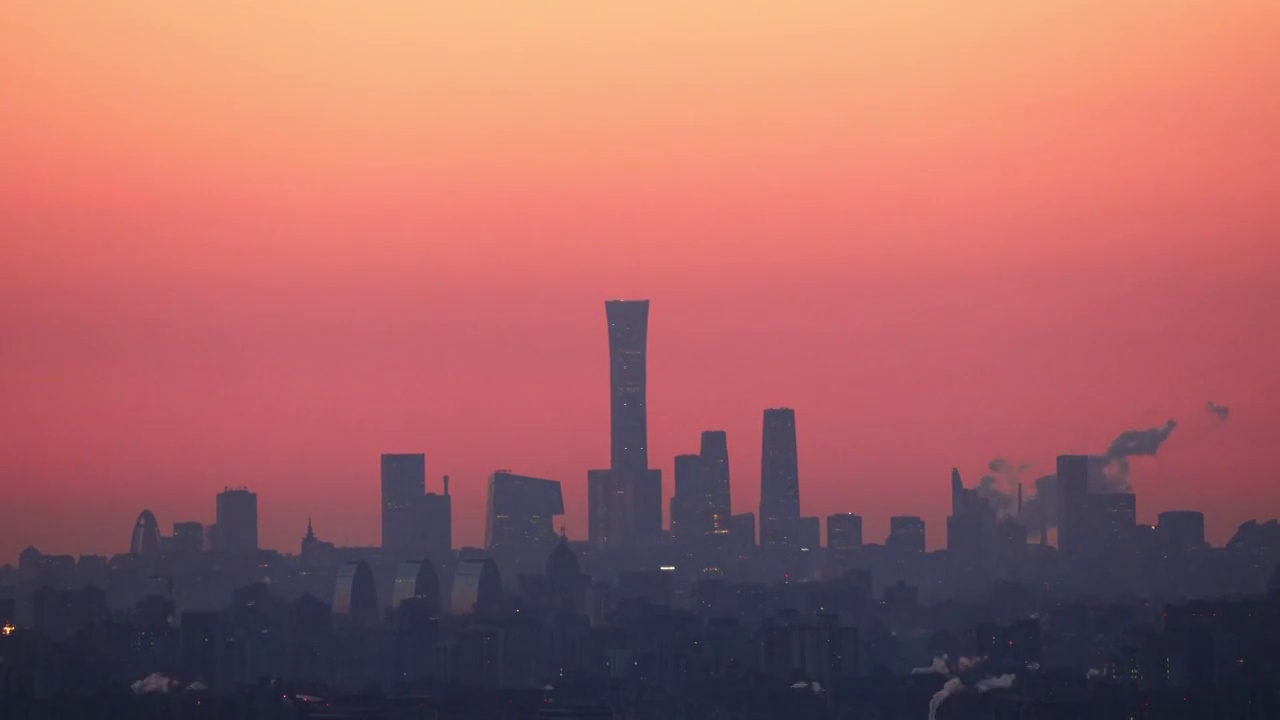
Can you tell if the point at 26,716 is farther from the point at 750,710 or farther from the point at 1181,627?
the point at 1181,627

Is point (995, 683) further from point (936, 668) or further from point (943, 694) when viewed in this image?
point (936, 668)

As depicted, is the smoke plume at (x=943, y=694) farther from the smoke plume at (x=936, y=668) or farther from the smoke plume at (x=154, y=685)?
the smoke plume at (x=154, y=685)

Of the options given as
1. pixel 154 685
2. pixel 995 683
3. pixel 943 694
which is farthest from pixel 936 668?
pixel 154 685

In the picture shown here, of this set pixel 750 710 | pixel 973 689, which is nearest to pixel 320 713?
pixel 750 710

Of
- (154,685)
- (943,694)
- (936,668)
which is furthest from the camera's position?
(936,668)

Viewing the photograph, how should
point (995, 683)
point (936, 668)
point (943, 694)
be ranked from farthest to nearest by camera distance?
point (936, 668)
point (943, 694)
point (995, 683)

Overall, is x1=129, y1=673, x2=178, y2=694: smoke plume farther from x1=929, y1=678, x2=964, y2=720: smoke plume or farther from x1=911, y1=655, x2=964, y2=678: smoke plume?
Answer: x1=911, y1=655, x2=964, y2=678: smoke plume

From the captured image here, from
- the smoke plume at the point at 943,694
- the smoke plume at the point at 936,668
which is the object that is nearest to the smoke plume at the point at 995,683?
the smoke plume at the point at 943,694

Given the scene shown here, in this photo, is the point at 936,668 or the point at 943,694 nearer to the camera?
the point at 943,694

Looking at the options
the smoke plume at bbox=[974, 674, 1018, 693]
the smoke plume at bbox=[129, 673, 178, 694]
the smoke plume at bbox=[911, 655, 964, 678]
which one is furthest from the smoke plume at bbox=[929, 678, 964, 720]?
the smoke plume at bbox=[129, 673, 178, 694]
